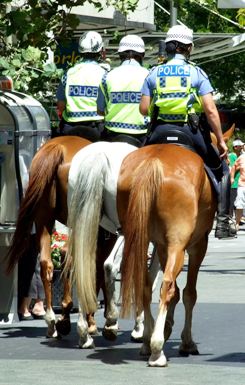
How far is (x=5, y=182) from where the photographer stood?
42.5 feet

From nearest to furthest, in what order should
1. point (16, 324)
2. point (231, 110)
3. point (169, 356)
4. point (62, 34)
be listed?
point (169, 356)
point (16, 324)
point (62, 34)
point (231, 110)

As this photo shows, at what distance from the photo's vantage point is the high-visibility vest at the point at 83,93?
1248 cm

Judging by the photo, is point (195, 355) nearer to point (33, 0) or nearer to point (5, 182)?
point (5, 182)

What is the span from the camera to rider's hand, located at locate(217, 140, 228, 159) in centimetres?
1099

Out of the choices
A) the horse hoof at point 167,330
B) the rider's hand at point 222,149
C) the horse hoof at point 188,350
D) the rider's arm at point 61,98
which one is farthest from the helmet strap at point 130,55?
the horse hoof at point 188,350

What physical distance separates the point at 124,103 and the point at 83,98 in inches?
28.9

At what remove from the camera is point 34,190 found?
1180 centimetres

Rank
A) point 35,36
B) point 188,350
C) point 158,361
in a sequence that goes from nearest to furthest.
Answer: point 158,361
point 188,350
point 35,36

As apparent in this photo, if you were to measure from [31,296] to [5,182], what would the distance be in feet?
3.84

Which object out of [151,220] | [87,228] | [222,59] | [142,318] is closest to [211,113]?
[151,220]

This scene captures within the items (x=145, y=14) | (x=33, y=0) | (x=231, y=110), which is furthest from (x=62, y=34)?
(x=231, y=110)

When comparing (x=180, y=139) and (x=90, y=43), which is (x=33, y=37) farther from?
(x=180, y=139)

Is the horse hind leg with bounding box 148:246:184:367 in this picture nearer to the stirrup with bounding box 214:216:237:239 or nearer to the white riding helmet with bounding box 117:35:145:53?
the stirrup with bounding box 214:216:237:239

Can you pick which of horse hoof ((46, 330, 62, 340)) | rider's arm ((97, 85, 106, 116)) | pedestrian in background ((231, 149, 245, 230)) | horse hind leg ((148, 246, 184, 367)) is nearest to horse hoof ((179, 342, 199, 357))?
horse hind leg ((148, 246, 184, 367))
